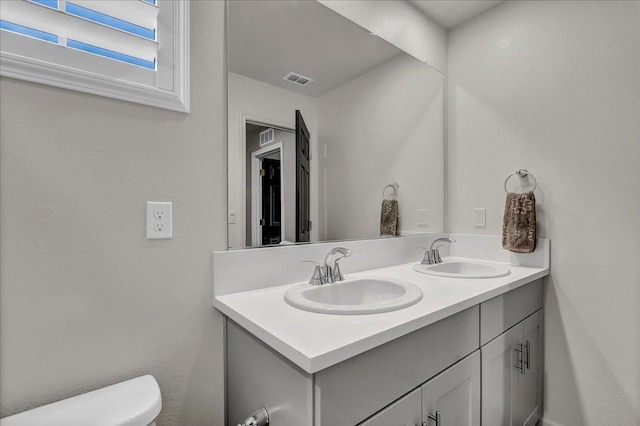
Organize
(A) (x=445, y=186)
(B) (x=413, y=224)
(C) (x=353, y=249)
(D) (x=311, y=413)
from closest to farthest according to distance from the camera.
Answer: (D) (x=311, y=413), (C) (x=353, y=249), (B) (x=413, y=224), (A) (x=445, y=186)

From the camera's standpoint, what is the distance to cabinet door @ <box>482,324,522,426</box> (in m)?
1.21

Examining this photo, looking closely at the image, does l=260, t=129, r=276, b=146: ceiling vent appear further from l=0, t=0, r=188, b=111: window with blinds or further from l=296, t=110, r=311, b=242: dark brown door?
l=0, t=0, r=188, b=111: window with blinds

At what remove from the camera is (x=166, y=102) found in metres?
0.99

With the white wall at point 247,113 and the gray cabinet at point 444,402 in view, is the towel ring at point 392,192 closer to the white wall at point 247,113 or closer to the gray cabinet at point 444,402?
the white wall at point 247,113

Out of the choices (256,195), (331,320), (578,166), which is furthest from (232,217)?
(578,166)

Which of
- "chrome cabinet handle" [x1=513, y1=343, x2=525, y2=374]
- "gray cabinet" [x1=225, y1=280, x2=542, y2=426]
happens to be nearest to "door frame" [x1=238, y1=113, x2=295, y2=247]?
"gray cabinet" [x1=225, y1=280, x2=542, y2=426]

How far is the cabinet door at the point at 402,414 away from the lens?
823 mm

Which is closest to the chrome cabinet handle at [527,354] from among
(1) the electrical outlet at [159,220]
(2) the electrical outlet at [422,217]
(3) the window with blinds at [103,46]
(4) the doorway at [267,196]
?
(2) the electrical outlet at [422,217]

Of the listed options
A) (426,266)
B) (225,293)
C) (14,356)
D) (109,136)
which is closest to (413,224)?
(426,266)

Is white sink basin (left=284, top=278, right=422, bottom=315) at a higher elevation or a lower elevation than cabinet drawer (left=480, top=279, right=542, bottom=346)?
higher

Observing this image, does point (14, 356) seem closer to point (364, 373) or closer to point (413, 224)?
point (364, 373)

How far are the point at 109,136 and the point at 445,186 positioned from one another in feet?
5.97

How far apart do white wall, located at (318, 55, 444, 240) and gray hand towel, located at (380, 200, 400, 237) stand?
0.12ft

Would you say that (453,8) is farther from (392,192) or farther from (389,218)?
(389,218)
